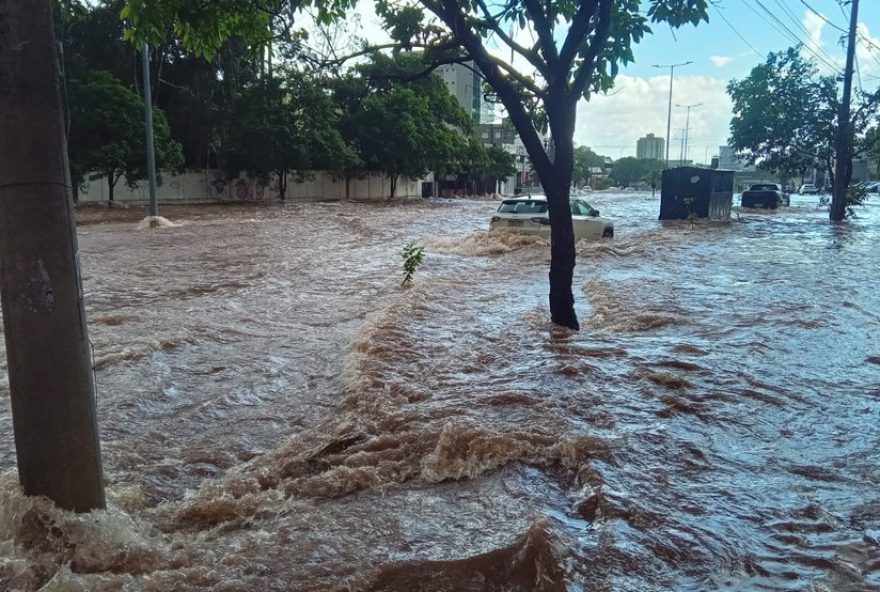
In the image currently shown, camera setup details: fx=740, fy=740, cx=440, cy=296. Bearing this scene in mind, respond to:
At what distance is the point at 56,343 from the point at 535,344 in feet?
18.0

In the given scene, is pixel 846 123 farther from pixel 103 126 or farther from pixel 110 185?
pixel 110 185

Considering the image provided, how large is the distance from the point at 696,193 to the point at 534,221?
40.5 ft

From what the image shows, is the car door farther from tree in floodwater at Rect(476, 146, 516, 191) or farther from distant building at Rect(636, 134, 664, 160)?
distant building at Rect(636, 134, 664, 160)

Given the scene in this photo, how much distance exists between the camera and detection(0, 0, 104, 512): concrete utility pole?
2641mm

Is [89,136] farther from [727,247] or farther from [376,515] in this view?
[376,515]

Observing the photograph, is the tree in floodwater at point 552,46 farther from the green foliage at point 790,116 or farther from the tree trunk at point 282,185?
the tree trunk at point 282,185

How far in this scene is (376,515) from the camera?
3.89m

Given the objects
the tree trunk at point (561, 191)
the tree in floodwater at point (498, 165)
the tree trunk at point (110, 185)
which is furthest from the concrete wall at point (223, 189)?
the tree trunk at point (561, 191)

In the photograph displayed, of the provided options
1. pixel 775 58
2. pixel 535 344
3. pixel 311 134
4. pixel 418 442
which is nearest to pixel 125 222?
pixel 311 134

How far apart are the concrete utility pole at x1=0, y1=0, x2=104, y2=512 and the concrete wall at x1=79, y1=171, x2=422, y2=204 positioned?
32.9m

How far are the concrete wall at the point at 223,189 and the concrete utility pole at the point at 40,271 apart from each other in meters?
32.9

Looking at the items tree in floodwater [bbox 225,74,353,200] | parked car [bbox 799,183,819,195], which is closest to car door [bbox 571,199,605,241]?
tree in floodwater [bbox 225,74,353,200]

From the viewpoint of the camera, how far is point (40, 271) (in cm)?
273

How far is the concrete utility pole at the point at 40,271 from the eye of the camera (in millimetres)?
2641
